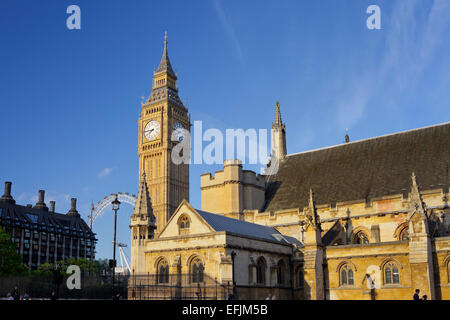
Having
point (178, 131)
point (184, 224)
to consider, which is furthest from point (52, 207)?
point (184, 224)

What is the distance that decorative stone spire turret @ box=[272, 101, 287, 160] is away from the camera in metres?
59.7

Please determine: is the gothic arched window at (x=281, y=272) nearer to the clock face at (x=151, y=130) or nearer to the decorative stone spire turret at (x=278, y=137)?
the decorative stone spire turret at (x=278, y=137)

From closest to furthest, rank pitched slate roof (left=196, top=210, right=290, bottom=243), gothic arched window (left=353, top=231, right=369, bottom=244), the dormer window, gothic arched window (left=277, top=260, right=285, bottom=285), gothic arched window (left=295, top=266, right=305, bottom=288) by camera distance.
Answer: pitched slate roof (left=196, top=210, right=290, bottom=243) → the dormer window → gothic arched window (left=277, top=260, right=285, bottom=285) → gothic arched window (left=295, top=266, right=305, bottom=288) → gothic arched window (left=353, top=231, right=369, bottom=244)

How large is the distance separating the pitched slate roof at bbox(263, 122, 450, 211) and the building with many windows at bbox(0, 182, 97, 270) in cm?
6801

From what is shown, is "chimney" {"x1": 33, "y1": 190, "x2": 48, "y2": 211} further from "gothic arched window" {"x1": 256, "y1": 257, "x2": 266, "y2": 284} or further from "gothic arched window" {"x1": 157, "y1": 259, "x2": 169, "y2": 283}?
"gothic arched window" {"x1": 256, "y1": 257, "x2": 266, "y2": 284}

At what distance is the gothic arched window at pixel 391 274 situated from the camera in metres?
36.4

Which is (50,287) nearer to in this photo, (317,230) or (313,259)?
(313,259)

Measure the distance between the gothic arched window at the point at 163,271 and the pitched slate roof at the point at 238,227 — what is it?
17.0ft

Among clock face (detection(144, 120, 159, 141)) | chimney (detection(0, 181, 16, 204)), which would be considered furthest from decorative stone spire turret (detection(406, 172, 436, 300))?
chimney (detection(0, 181, 16, 204))

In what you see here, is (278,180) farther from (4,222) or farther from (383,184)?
(4,222)

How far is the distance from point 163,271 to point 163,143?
71.6m
